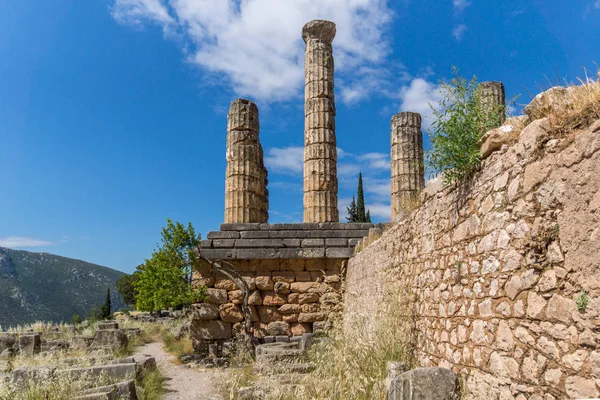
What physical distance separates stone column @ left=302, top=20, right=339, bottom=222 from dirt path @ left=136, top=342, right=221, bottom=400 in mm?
5731

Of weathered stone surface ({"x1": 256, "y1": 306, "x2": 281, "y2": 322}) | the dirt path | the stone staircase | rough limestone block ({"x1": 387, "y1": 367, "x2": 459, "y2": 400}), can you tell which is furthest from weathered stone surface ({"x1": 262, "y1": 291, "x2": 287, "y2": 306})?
rough limestone block ({"x1": 387, "y1": 367, "x2": 459, "y2": 400})

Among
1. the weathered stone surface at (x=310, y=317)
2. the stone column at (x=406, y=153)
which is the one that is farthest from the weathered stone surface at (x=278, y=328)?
the stone column at (x=406, y=153)

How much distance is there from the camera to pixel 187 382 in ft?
33.7

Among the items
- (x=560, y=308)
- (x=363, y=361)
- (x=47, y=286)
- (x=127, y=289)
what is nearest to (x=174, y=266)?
(x=363, y=361)

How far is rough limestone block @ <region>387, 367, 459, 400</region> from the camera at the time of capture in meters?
4.34

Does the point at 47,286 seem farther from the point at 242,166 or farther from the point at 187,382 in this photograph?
the point at 187,382

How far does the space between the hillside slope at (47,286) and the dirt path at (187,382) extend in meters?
61.0

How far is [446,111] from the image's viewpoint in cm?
503

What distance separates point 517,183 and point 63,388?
21.0ft

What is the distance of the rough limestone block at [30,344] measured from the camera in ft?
48.0

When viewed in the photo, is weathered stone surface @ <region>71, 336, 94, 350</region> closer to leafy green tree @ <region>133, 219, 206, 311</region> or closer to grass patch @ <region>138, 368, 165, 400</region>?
leafy green tree @ <region>133, 219, 206, 311</region>

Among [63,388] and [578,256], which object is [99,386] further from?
[578,256]

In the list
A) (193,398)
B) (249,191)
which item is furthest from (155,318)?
(193,398)

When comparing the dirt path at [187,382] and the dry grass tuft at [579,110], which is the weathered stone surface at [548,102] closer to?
the dry grass tuft at [579,110]
